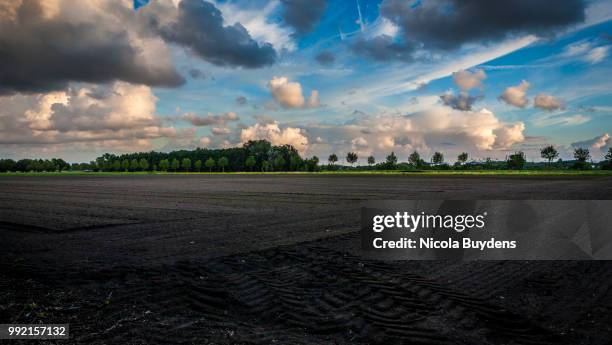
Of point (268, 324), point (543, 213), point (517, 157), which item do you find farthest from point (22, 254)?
point (517, 157)

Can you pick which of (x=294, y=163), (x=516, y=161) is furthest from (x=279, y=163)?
(x=516, y=161)

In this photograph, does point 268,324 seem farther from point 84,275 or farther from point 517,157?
point 517,157
